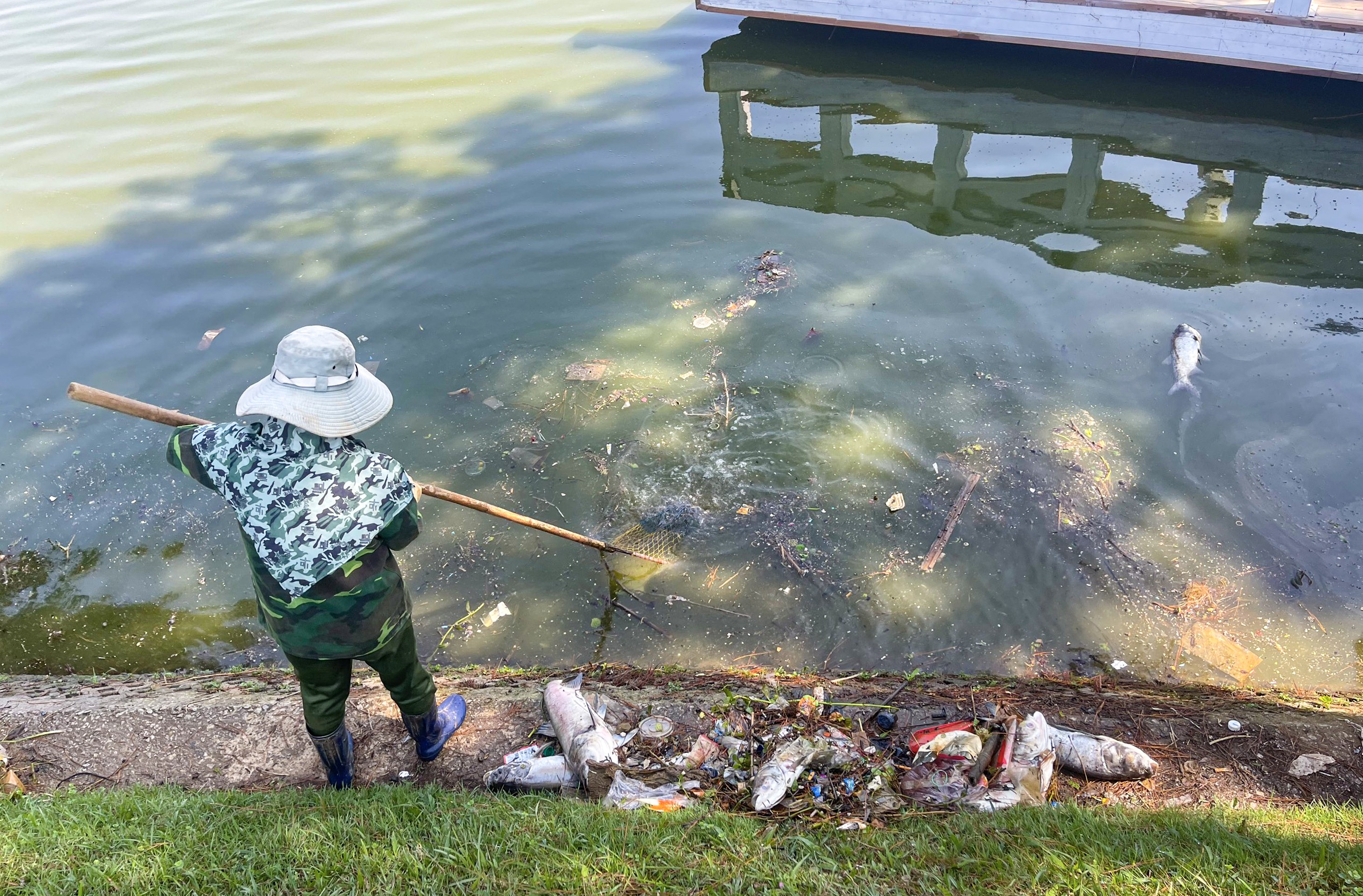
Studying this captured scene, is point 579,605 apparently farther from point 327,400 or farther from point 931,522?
point 327,400

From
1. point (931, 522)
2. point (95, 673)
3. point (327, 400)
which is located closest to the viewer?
point (327, 400)

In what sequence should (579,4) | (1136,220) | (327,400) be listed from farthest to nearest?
(579,4) → (1136,220) → (327,400)

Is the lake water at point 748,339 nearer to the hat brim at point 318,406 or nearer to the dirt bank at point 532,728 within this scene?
the dirt bank at point 532,728

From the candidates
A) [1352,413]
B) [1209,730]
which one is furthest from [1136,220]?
[1209,730]

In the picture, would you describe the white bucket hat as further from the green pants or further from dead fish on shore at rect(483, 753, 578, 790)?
dead fish on shore at rect(483, 753, 578, 790)

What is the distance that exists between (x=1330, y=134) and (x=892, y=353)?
6533 millimetres

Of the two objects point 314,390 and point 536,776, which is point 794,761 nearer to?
point 536,776

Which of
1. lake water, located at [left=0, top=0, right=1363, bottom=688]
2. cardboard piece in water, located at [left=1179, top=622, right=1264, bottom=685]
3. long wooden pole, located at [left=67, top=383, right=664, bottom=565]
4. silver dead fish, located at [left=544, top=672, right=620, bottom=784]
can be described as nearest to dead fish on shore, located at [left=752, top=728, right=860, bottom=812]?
silver dead fish, located at [left=544, top=672, right=620, bottom=784]

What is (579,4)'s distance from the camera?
1445 centimetres

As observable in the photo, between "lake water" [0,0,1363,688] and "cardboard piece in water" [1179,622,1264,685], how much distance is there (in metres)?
0.02

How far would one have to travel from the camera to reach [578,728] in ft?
12.3

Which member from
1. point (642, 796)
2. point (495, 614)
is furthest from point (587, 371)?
point (642, 796)

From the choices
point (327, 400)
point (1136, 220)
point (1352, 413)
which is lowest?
point (1352, 413)

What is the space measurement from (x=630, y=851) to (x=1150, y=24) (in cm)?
1101
